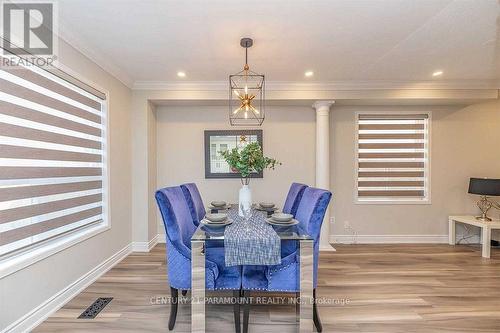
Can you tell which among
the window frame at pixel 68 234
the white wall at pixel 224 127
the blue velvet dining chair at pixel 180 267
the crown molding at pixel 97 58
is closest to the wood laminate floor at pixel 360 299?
the blue velvet dining chair at pixel 180 267

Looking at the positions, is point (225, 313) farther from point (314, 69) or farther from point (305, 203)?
point (314, 69)

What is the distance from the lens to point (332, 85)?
3883 mm

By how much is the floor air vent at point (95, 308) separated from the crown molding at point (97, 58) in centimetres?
246

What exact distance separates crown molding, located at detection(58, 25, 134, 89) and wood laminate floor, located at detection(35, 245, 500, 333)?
7.98 ft

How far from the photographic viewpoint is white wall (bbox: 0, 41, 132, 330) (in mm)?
1927

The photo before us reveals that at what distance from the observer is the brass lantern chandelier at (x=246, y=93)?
8.28ft

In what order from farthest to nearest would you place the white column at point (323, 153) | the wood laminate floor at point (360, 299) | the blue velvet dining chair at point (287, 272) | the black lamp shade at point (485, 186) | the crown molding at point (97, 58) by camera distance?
the white column at point (323, 153), the black lamp shade at point (485, 186), the crown molding at point (97, 58), the wood laminate floor at point (360, 299), the blue velvet dining chair at point (287, 272)

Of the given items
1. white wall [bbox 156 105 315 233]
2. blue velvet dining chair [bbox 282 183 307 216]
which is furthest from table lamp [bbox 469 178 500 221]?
blue velvet dining chair [bbox 282 183 307 216]

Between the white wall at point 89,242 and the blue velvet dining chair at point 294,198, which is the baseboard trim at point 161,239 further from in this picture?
the blue velvet dining chair at point 294,198

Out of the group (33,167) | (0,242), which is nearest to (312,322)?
(0,242)

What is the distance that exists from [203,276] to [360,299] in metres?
1.62

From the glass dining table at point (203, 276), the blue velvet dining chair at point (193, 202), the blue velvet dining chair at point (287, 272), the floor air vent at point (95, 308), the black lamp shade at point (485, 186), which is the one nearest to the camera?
the glass dining table at point (203, 276)

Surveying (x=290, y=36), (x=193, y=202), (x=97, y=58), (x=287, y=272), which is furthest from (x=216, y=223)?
(x=97, y=58)

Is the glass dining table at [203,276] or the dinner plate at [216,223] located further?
the dinner plate at [216,223]
